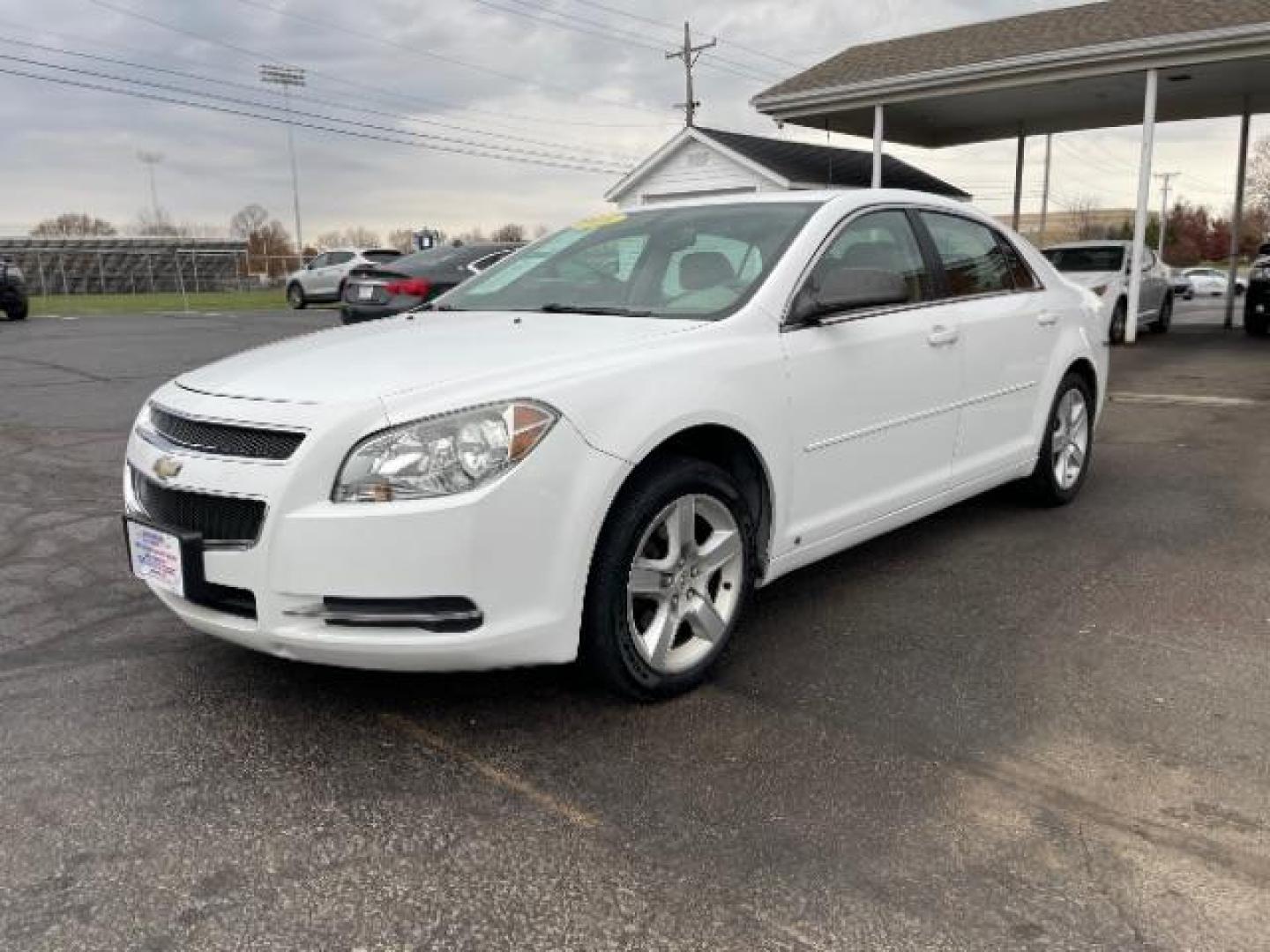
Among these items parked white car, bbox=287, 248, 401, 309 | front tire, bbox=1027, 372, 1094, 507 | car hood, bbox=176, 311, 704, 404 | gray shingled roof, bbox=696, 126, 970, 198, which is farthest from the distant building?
car hood, bbox=176, 311, 704, 404

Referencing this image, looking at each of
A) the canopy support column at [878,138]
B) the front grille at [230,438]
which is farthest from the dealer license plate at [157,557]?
the canopy support column at [878,138]

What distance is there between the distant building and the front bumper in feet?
56.1

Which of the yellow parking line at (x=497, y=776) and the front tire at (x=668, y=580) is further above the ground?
the front tire at (x=668, y=580)

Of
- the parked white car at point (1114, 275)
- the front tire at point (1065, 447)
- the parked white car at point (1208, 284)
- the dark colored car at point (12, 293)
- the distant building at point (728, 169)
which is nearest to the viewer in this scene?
the front tire at point (1065, 447)

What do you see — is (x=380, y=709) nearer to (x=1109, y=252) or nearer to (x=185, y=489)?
(x=185, y=489)

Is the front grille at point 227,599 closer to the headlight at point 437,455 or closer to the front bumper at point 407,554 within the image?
the front bumper at point 407,554

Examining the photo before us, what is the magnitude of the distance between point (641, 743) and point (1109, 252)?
14980 mm

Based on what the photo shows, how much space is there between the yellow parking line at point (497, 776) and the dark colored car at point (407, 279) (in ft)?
29.3

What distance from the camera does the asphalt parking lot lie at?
2184 mm

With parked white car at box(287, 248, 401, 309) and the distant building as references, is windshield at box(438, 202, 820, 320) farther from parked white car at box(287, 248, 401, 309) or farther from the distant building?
parked white car at box(287, 248, 401, 309)

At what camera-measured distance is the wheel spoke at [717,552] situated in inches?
128

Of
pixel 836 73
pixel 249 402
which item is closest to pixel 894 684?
pixel 249 402

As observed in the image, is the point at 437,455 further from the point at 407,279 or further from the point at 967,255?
the point at 407,279

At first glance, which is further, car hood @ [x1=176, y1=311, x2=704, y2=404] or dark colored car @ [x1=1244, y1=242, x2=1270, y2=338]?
dark colored car @ [x1=1244, y1=242, x2=1270, y2=338]
